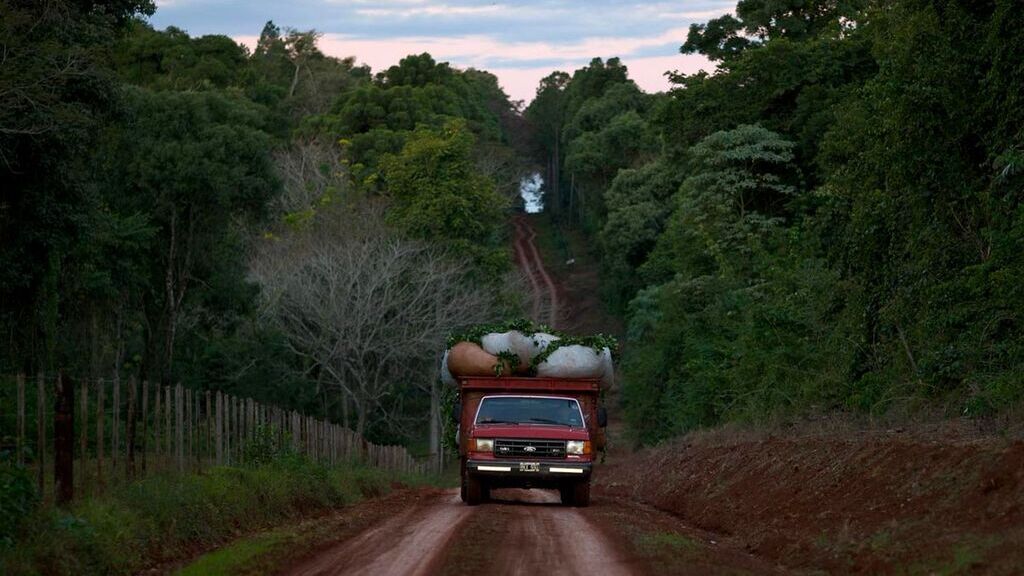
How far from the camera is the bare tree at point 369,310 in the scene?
49531 millimetres

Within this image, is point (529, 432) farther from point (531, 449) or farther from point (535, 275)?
point (535, 275)

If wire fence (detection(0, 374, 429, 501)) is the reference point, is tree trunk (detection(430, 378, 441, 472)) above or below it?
below

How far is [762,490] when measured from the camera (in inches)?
783

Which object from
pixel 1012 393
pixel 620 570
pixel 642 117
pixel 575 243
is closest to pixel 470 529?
pixel 620 570

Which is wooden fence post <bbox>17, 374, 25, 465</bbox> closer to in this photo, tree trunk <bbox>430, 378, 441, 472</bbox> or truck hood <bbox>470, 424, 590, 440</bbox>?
truck hood <bbox>470, 424, 590, 440</bbox>

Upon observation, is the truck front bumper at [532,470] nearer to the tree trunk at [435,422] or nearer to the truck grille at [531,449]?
the truck grille at [531,449]

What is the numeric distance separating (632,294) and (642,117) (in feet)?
67.6

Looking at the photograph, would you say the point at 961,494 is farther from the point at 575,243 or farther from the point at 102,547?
the point at 575,243

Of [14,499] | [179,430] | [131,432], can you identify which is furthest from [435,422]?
[14,499]

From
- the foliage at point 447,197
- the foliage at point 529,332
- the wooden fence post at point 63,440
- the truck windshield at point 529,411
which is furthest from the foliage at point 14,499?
the foliage at point 447,197

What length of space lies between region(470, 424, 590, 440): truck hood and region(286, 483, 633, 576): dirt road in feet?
5.37

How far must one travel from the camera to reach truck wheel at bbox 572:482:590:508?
22.6 m

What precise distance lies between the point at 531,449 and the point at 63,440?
9.12 m

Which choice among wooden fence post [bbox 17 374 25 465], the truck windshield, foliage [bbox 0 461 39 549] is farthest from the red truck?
foliage [bbox 0 461 39 549]
